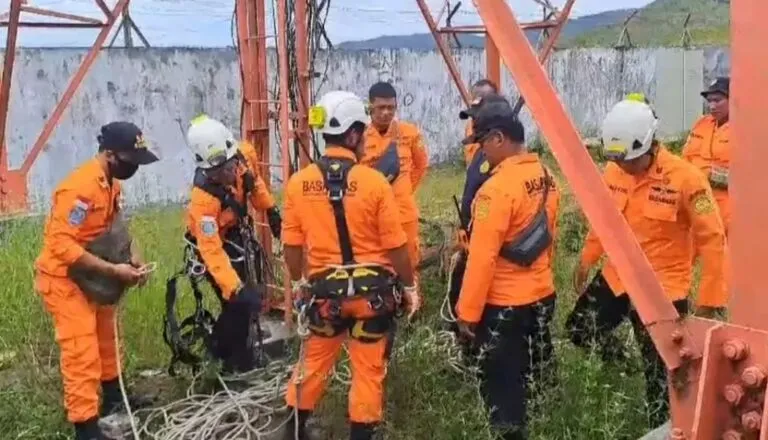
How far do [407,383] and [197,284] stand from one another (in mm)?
1434

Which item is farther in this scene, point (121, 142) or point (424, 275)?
point (424, 275)

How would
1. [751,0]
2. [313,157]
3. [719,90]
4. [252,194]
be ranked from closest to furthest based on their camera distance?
[751,0] → [252,194] → [313,157] → [719,90]

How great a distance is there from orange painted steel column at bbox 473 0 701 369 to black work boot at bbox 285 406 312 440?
123 inches

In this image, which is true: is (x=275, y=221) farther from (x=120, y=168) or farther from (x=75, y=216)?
(x=75, y=216)

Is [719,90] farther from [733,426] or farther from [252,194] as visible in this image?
[733,426]

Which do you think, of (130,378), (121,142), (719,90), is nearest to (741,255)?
(121,142)

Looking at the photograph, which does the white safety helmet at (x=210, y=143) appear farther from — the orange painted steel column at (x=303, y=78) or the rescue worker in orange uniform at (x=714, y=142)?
the rescue worker in orange uniform at (x=714, y=142)

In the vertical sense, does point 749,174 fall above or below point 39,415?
above

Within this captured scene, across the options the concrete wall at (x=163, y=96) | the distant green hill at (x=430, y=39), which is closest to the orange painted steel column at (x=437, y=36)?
the concrete wall at (x=163, y=96)

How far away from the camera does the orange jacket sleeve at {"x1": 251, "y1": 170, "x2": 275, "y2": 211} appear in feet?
20.3

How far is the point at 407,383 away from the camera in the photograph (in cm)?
575

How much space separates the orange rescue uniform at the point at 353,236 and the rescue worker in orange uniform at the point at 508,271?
456mm

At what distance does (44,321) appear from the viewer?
684 cm

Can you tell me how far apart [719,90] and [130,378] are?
4643mm
